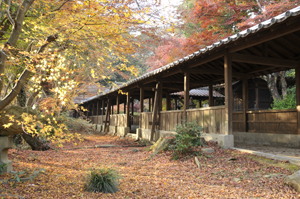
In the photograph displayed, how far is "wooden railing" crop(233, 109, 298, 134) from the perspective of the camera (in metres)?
8.41

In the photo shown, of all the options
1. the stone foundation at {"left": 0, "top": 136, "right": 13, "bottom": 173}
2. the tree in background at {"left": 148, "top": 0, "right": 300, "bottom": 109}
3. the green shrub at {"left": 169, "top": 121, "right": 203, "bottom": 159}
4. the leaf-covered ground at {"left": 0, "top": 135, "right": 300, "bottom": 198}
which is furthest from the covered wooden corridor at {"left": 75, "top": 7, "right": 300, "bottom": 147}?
the tree in background at {"left": 148, "top": 0, "right": 300, "bottom": 109}

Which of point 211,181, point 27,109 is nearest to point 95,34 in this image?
point 27,109

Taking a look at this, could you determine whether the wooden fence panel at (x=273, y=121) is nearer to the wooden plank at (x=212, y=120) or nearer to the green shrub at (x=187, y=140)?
the wooden plank at (x=212, y=120)

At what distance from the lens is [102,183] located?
4770 mm

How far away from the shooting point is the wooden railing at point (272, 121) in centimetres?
841

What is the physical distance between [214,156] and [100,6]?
504cm

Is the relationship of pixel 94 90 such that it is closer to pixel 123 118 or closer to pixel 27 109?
pixel 123 118

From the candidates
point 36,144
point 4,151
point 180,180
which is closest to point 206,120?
point 180,180

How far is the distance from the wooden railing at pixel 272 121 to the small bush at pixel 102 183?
671 cm

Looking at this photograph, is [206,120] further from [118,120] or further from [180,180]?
[118,120]

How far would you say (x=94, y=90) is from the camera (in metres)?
25.8

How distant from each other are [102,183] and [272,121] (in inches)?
280

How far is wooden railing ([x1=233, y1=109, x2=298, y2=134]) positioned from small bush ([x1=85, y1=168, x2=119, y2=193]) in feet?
22.0

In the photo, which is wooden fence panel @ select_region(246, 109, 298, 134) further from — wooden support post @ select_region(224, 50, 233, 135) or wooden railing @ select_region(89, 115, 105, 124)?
wooden railing @ select_region(89, 115, 105, 124)
